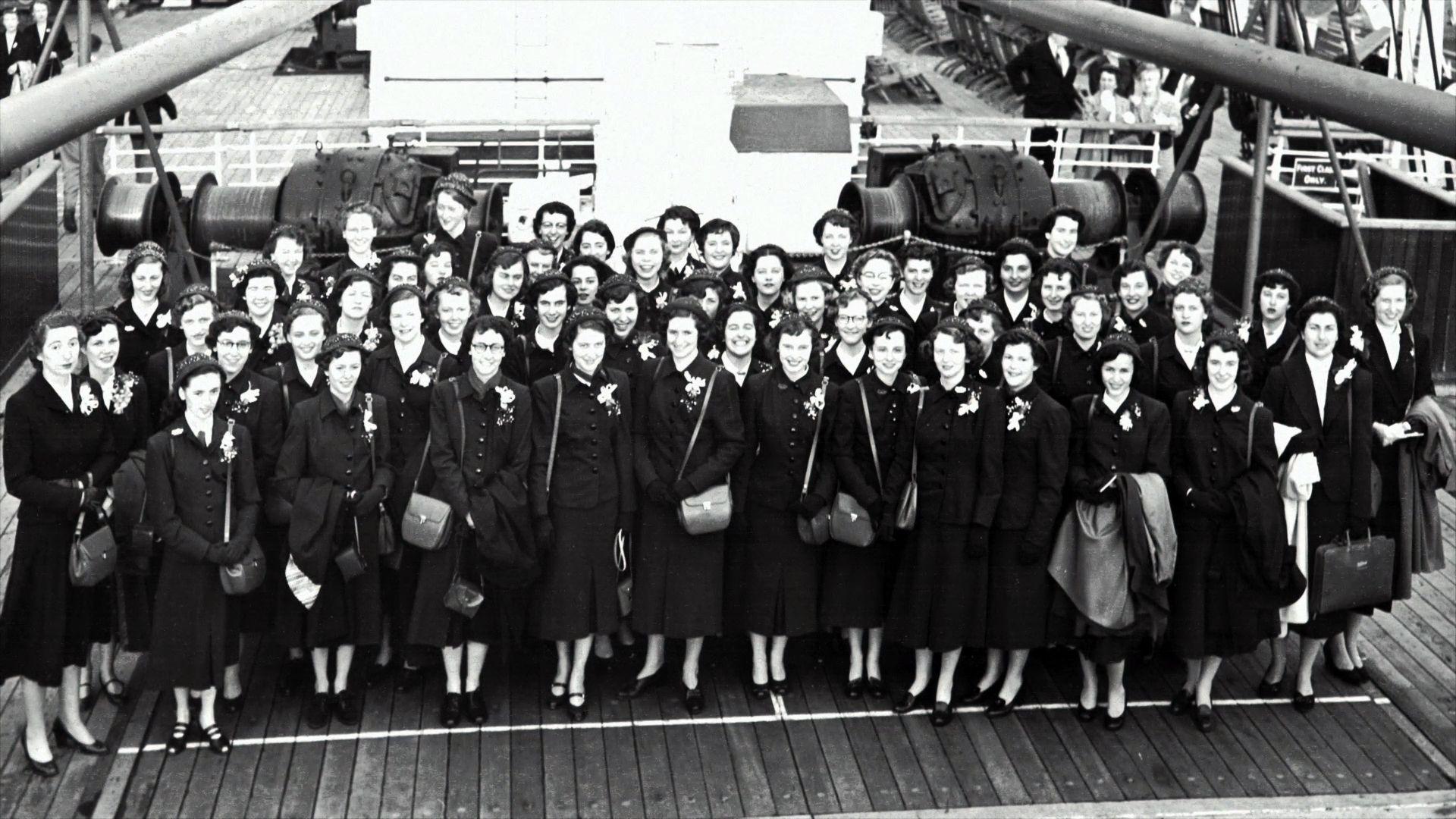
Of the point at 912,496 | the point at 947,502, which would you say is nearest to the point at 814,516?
the point at 912,496

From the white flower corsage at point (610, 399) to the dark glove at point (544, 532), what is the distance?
1.67 feet

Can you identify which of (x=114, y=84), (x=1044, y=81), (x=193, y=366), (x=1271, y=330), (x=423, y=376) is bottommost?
(x=423, y=376)

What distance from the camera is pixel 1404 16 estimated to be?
13.5 m

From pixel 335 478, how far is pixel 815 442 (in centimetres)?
195

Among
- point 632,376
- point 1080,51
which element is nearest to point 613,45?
point 632,376

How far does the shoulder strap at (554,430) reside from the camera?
7.01 meters

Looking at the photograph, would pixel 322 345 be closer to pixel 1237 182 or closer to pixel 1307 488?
pixel 1307 488

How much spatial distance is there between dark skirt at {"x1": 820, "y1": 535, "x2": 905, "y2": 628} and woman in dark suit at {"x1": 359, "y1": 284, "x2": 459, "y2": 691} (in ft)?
5.67

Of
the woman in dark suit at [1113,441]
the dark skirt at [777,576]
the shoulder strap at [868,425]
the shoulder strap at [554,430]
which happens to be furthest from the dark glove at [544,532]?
the woman in dark suit at [1113,441]

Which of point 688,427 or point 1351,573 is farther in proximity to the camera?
point 1351,573

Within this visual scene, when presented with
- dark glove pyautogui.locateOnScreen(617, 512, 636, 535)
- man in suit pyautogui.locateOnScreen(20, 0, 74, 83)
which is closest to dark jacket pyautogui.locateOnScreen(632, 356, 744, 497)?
dark glove pyautogui.locateOnScreen(617, 512, 636, 535)

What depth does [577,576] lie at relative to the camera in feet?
23.4

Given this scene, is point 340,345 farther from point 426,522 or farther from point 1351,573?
point 1351,573

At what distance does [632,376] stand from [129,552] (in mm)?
2146
